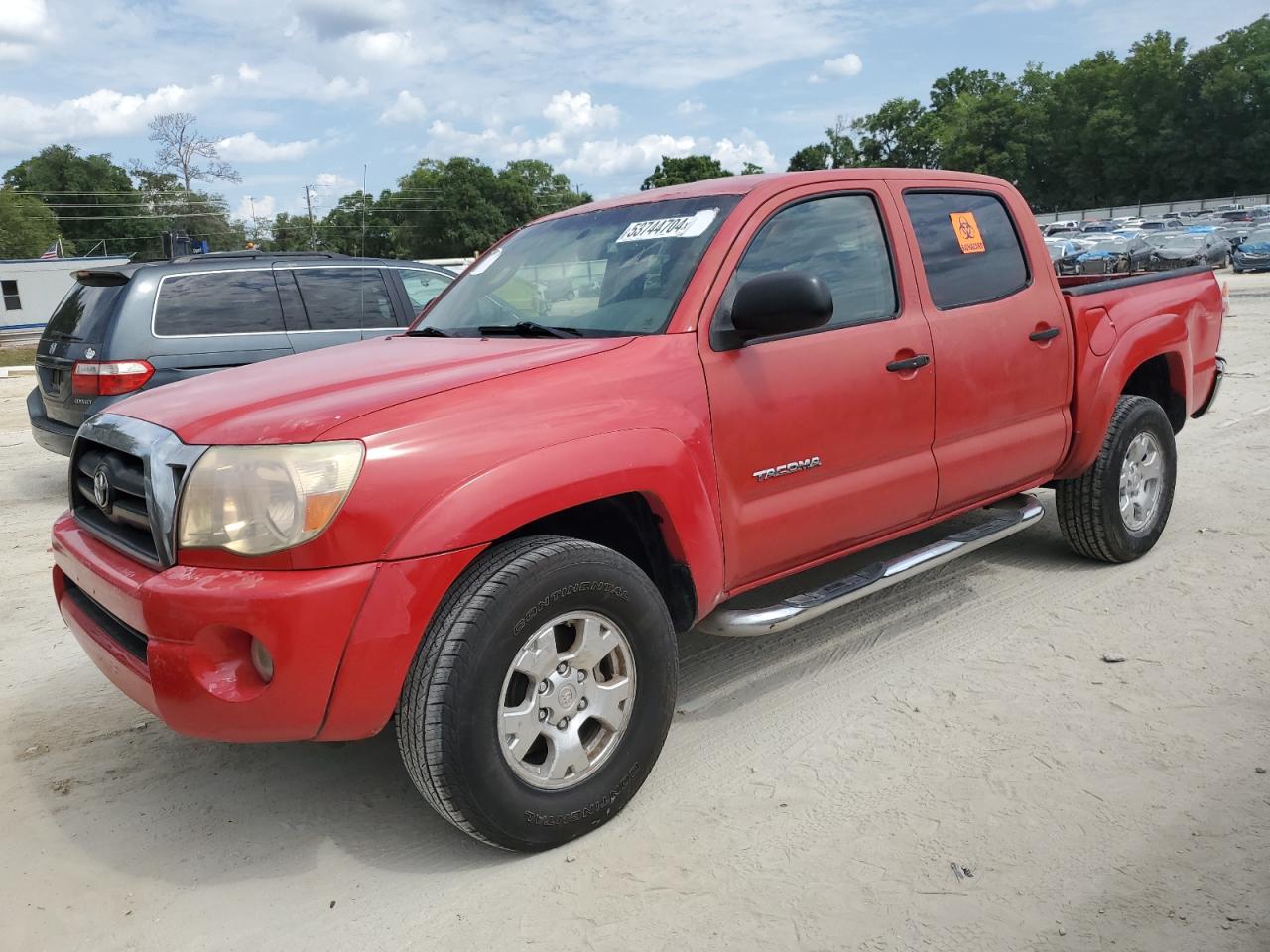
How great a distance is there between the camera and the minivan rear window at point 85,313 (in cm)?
684

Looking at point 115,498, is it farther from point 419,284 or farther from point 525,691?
point 419,284

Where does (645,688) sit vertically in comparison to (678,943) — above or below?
above

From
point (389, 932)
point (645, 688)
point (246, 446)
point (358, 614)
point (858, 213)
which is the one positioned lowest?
point (389, 932)

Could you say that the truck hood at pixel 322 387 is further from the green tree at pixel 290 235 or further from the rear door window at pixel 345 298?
the green tree at pixel 290 235

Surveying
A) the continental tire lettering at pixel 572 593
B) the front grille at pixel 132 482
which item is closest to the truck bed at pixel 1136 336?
the continental tire lettering at pixel 572 593

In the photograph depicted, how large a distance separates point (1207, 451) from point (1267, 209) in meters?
57.3

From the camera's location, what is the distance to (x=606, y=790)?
2.85m

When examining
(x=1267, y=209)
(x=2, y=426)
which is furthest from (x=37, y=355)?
(x=1267, y=209)

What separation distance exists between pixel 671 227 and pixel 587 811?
192 cm

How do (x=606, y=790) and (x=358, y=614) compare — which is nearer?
(x=358, y=614)

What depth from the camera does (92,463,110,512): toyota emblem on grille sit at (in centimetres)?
287

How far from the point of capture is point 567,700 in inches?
109

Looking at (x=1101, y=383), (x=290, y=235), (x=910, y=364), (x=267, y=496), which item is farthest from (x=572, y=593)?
(x=290, y=235)

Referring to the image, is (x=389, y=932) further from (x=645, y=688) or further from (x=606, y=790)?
(x=645, y=688)
